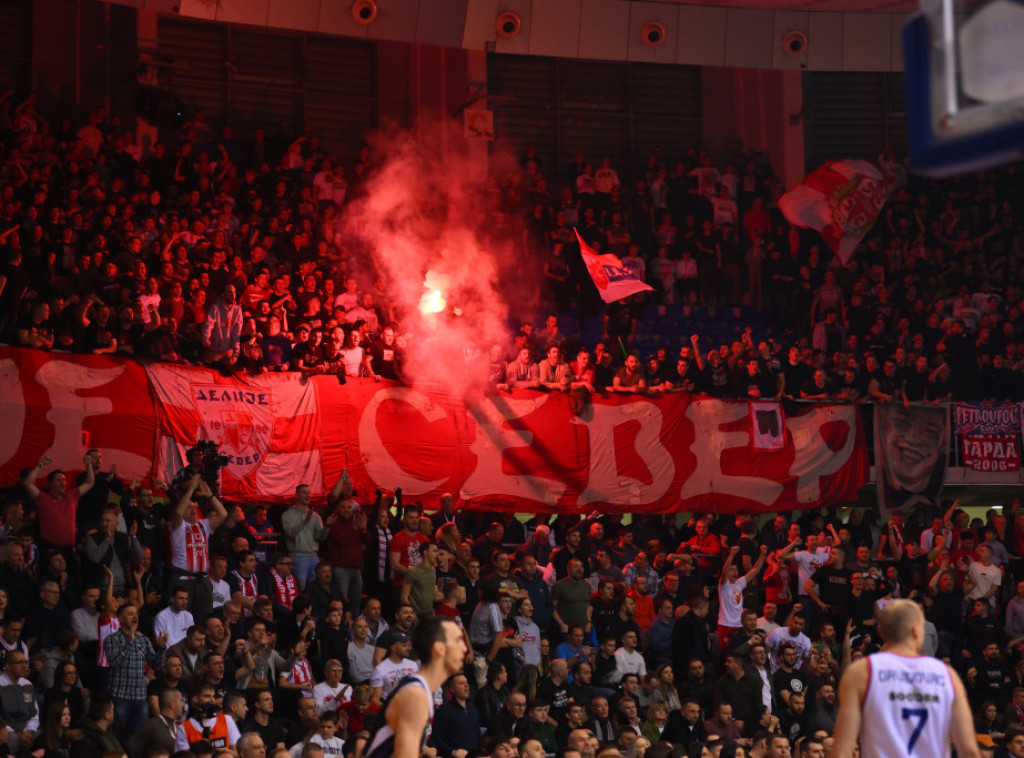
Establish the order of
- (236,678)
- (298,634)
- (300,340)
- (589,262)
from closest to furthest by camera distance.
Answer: (236,678)
(298,634)
(300,340)
(589,262)

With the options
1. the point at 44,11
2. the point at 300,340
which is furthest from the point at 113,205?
the point at 44,11

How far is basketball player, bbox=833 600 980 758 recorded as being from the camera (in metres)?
6.39

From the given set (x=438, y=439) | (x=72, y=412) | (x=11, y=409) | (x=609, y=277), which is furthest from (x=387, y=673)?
(x=609, y=277)

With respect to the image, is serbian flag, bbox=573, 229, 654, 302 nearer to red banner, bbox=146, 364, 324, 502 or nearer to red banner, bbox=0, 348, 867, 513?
red banner, bbox=0, 348, 867, 513

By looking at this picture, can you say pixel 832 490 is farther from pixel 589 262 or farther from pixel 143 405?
pixel 143 405

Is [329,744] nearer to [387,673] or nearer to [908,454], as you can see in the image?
[387,673]

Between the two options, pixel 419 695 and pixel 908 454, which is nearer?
pixel 419 695

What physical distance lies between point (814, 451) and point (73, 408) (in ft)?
33.3

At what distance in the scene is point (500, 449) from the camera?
722 inches

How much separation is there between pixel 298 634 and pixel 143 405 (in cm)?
332

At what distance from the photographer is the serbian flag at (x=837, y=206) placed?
77.2 feet

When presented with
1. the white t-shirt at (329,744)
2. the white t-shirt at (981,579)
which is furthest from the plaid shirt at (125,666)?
A: the white t-shirt at (981,579)

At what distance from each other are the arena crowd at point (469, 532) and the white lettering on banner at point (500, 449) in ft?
1.11

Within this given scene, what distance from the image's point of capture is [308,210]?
2014cm
